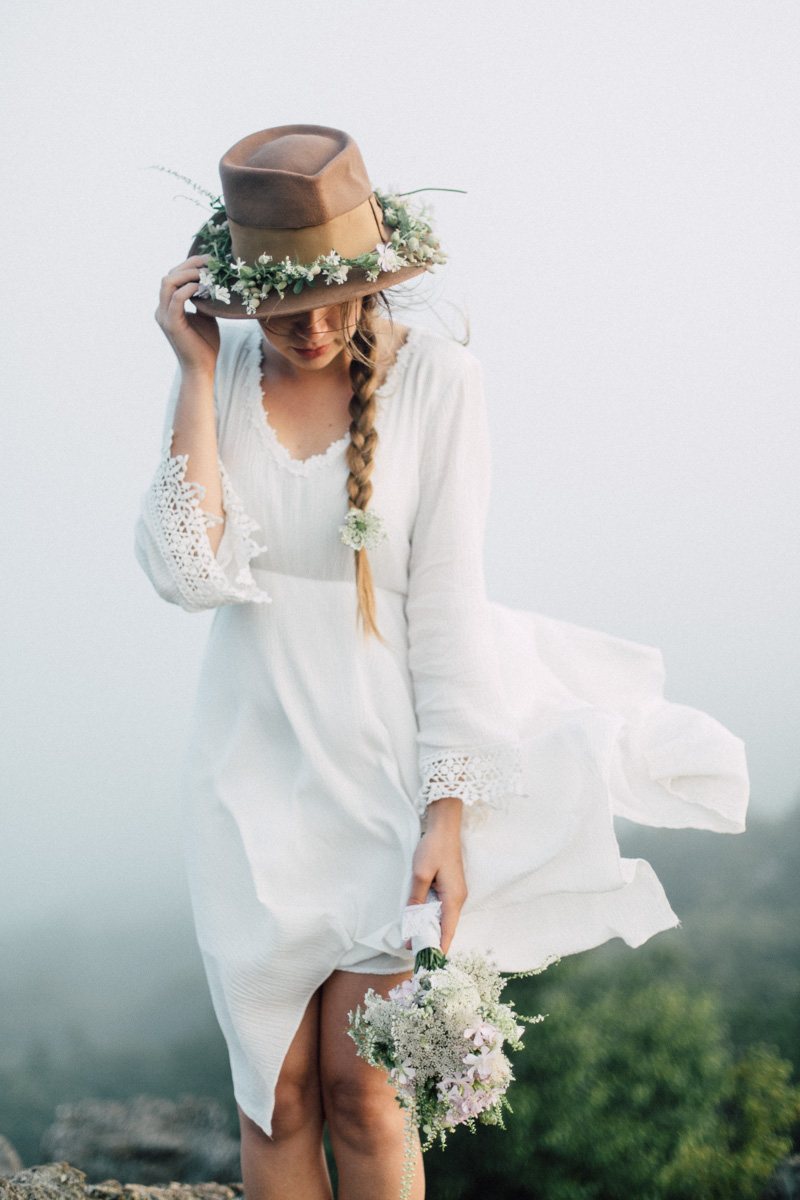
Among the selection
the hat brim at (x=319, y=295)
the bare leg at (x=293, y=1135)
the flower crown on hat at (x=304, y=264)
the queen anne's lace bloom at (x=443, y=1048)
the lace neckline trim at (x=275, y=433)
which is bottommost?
the bare leg at (x=293, y=1135)

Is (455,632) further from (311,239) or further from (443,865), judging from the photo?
(311,239)

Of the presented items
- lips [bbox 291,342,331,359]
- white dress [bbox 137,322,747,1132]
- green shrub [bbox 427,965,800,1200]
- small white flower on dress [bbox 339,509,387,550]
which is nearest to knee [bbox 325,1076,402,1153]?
white dress [bbox 137,322,747,1132]

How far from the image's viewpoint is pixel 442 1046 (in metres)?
1.29

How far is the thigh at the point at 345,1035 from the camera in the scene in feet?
5.22

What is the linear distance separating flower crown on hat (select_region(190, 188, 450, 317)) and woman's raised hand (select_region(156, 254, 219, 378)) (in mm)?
26

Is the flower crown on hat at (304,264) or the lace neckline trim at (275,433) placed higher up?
the flower crown on hat at (304,264)

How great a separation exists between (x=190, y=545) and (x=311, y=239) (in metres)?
0.54

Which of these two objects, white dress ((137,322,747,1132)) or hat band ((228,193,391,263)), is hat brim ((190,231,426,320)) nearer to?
hat band ((228,193,391,263))

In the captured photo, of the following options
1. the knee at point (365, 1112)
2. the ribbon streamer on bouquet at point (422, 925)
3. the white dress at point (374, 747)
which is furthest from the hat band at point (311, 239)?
the knee at point (365, 1112)

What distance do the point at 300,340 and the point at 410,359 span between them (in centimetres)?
24

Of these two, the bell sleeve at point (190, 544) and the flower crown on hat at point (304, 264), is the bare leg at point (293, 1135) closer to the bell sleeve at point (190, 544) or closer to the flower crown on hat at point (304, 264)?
the bell sleeve at point (190, 544)

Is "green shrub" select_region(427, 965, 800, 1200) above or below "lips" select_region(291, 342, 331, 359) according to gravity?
below

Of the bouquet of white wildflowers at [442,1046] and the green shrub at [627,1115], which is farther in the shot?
the green shrub at [627,1115]

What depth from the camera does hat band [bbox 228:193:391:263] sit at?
155 cm
